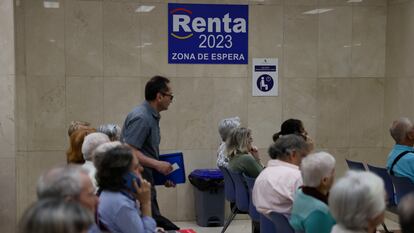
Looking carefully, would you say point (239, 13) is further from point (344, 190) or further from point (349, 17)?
point (344, 190)

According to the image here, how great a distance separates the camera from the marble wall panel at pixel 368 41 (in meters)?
7.95

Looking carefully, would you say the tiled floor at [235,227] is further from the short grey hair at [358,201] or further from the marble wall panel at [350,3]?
the short grey hair at [358,201]

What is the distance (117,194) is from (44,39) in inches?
179

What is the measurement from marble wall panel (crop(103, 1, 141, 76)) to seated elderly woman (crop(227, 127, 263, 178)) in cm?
209

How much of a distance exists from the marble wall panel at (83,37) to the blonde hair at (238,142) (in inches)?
91.6

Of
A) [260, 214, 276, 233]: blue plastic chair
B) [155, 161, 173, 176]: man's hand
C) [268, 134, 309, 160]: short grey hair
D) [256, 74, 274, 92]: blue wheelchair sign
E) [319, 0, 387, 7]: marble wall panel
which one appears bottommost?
[260, 214, 276, 233]: blue plastic chair

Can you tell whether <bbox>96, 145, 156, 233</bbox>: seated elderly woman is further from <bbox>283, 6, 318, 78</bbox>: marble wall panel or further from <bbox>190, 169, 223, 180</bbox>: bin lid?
<bbox>283, 6, 318, 78</bbox>: marble wall panel

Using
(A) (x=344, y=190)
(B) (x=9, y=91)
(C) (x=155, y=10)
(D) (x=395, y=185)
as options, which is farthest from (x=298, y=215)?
(C) (x=155, y=10)

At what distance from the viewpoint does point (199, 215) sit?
295 inches

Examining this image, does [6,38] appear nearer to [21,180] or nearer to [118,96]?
[118,96]

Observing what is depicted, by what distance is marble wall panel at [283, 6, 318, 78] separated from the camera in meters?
7.76

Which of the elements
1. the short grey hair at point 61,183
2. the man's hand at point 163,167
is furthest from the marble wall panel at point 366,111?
the short grey hair at point 61,183

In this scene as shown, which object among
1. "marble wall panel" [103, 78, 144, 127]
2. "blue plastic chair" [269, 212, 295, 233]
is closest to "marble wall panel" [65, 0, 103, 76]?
"marble wall panel" [103, 78, 144, 127]

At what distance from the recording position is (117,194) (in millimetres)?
3197
